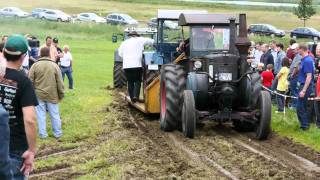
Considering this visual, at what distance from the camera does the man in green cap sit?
204 inches

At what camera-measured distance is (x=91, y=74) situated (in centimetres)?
2725

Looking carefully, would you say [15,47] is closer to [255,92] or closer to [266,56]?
[255,92]

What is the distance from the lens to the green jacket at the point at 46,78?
11148mm

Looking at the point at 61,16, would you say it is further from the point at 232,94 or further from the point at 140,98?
the point at 232,94

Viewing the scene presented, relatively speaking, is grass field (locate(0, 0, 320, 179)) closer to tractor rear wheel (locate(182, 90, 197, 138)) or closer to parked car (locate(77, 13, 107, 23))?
tractor rear wheel (locate(182, 90, 197, 138))

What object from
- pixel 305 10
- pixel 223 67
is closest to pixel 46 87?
pixel 223 67

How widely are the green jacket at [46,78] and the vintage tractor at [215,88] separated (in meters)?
2.22

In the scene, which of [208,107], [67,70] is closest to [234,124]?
[208,107]

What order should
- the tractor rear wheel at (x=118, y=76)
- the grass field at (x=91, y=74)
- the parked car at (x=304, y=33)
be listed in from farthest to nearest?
the parked car at (x=304, y=33)
the tractor rear wheel at (x=118, y=76)
the grass field at (x=91, y=74)

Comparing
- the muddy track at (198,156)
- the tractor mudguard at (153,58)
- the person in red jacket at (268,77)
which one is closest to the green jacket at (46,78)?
the muddy track at (198,156)

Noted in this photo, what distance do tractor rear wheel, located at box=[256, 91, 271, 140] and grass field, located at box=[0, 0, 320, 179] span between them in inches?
25.5

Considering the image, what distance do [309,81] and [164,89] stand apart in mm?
Result: 2857

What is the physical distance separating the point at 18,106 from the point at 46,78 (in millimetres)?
5971

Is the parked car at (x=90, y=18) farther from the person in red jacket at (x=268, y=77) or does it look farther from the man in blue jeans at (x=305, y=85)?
the man in blue jeans at (x=305, y=85)
